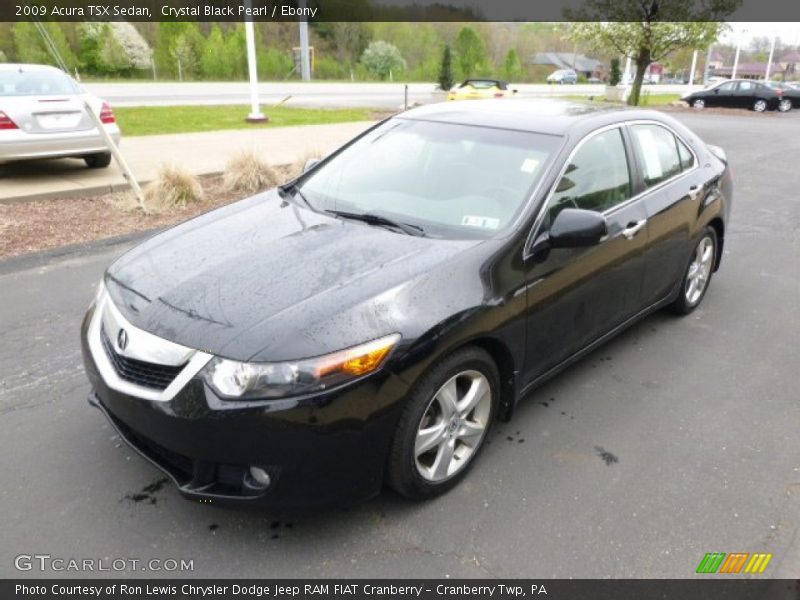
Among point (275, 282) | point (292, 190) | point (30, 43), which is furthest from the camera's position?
point (30, 43)

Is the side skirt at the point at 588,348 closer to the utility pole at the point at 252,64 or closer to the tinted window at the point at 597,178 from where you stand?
the tinted window at the point at 597,178

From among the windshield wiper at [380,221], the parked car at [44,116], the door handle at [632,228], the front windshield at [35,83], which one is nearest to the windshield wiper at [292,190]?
the windshield wiper at [380,221]

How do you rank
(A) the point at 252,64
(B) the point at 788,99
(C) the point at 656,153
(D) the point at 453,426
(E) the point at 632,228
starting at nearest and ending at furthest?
(D) the point at 453,426, (E) the point at 632,228, (C) the point at 656,153, (A) the point at 252,64, (B) the point at 788,99

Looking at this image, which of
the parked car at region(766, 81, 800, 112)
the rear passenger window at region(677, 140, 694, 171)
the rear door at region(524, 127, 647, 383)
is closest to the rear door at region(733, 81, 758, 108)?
the parked car at region(766, 81, 800, 112)

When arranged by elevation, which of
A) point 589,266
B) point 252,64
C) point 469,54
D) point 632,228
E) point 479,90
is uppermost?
point 469,54

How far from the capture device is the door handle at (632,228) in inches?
145

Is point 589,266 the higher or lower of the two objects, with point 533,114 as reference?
lower

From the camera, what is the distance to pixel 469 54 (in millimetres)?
57438

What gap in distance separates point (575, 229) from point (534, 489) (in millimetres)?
1207

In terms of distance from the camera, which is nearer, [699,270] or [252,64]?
[699,270]

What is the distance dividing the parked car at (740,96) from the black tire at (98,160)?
27.0 m

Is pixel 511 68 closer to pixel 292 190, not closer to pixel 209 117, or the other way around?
pixel 209 117

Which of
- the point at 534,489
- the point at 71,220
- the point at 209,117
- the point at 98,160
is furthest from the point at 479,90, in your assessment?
the point at 534,489
